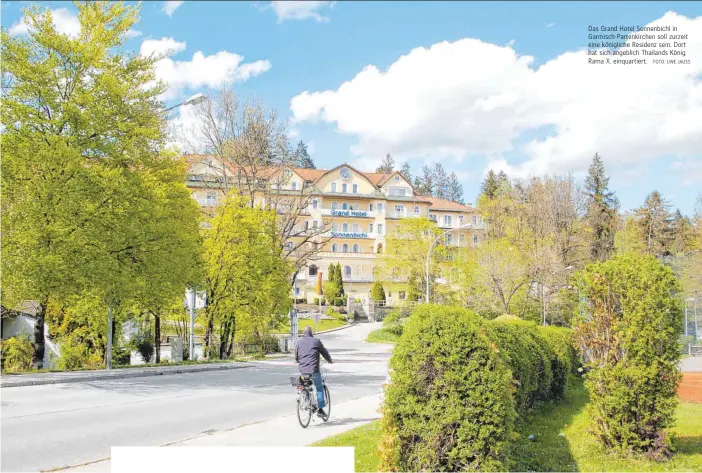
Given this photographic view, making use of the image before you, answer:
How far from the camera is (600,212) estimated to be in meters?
67.6

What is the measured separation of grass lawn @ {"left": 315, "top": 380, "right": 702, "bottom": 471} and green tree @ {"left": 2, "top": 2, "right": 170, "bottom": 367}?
11556 mm

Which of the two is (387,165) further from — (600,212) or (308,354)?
(308,354)

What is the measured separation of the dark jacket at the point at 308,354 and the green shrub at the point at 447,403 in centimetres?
521

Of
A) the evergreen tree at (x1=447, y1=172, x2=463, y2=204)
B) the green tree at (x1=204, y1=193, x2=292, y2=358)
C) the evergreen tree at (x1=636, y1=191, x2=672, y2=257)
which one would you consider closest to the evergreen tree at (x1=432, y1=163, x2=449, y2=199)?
the evergreen tree at (x1=447, y1=172, x2=463, y2=204)

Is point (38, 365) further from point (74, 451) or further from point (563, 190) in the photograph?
point (563, 190)

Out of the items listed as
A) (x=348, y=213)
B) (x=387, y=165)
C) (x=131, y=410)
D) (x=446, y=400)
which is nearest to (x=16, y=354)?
(x=131, y=410)

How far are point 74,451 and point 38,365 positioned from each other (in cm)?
1380

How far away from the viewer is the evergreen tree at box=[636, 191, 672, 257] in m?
70.1

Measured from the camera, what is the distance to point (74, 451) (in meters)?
8.95

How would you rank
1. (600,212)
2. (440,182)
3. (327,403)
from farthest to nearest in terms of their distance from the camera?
(440,182) → (600,212) → (327,403)

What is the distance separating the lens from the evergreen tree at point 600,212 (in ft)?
190

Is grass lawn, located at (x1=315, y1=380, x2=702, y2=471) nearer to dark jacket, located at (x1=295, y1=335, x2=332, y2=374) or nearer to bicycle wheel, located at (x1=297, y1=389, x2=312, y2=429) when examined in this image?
bicycle wheel, located at (x1=297, y1=389, x2=312, y2=429)

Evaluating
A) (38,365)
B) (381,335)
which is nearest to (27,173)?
(38,365)

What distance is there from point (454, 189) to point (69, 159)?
4587 inches
